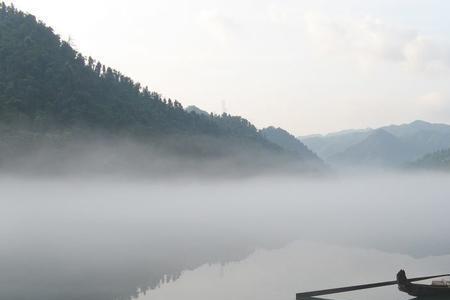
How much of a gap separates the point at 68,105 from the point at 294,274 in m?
114

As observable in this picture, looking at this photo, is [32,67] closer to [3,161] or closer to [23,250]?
[3,161]

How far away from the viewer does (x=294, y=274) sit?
28.3 meters

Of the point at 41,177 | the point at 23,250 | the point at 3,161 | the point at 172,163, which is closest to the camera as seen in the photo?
the point at 23,250

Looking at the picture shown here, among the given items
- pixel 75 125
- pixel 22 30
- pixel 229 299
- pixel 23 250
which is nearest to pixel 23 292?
pixel 229 299

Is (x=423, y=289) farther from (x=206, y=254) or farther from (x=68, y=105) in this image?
(x=68, y=105)

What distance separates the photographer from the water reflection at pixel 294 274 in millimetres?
23172

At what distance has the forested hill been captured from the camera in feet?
380

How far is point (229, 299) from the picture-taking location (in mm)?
22234

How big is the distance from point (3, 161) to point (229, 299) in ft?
316

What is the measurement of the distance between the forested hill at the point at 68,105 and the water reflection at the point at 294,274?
287 feet

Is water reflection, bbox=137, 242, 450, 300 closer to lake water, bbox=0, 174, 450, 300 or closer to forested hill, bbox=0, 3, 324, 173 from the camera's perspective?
lake water, bbox=0, 174, 450, 300

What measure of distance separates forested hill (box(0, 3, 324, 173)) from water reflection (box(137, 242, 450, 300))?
87.6 metres

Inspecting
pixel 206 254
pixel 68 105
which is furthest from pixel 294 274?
pixel 68 105

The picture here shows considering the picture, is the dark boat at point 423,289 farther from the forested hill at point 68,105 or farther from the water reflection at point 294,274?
the forested hill at point 68,105
